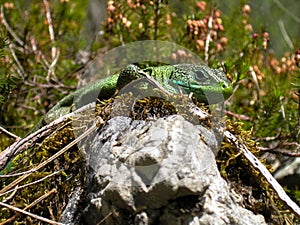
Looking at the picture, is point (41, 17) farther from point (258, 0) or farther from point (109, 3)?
point (258, 0)

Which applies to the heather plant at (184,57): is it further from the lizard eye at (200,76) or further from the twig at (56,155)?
the twig at (56,155)

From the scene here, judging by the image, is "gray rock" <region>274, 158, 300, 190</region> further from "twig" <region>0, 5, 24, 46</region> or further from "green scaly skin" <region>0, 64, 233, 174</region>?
"twig" <region>0, 5, 24, 46</region>

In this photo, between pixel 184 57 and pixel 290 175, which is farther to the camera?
pixel 184 57

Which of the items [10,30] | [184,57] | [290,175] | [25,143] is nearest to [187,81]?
[25,143]

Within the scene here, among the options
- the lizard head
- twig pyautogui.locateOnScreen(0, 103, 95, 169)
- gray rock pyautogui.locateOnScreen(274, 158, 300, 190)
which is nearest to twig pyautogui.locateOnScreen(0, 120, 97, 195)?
twig pyautogui.locateOnScreen(0, 103, 95, 169)

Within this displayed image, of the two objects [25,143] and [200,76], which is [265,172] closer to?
[200,76]
